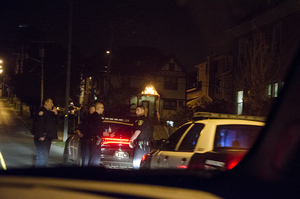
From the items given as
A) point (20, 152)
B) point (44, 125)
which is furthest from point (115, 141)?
point (20, 152)

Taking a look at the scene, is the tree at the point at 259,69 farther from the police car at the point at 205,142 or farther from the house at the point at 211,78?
the house at the point at 211,78

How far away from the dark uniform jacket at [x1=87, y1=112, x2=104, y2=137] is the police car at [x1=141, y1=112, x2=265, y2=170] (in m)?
3.60

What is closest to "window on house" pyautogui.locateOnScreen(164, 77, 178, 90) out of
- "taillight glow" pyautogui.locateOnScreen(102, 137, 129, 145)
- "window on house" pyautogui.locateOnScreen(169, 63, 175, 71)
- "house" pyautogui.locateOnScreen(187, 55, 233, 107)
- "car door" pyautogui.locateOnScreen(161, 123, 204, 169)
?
"window on house" pyautogui.locateOnScreen(169, 63, 175, 71)

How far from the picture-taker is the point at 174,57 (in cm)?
5866

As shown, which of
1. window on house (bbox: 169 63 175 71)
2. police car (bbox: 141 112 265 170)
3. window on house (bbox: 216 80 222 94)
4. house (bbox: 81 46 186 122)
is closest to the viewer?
police car (bbox: 141 112 265 170)

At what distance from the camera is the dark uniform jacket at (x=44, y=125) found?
31.0 ft

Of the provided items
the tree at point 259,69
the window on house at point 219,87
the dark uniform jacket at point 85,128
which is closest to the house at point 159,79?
the window on house at point 219,87

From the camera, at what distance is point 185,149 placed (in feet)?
17.8

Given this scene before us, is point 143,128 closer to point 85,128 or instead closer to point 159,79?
point 85,128

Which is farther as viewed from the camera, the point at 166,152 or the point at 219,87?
the point at 219,87

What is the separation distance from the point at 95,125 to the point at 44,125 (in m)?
1.16

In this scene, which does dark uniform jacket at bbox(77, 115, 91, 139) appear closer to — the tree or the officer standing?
the officer standing

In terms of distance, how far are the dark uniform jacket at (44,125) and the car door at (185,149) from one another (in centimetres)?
425

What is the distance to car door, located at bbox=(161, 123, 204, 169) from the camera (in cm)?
504
